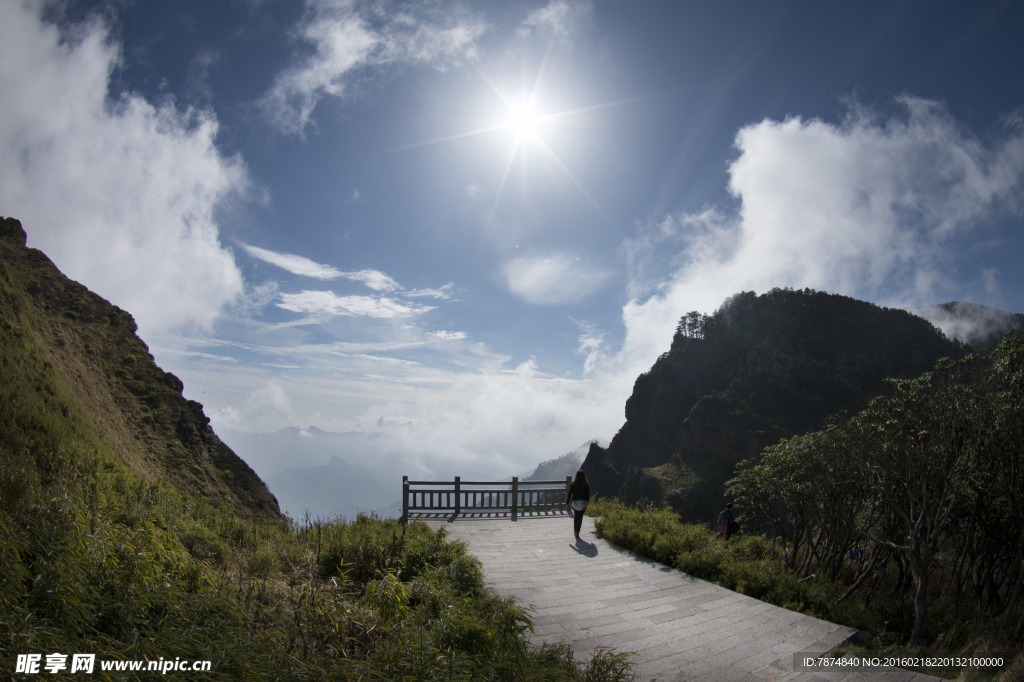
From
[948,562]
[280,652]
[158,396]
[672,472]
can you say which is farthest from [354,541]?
[672,472]

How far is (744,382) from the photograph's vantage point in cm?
9562

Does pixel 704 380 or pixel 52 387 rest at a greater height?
pixel 704 380

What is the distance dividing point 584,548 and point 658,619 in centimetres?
378

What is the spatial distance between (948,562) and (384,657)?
10.5m

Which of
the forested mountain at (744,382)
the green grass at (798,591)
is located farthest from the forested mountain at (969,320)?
the green grass at (798,591)

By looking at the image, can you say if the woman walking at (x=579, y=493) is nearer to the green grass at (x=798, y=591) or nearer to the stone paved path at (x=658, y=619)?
the green grass at (x=798, y=591)

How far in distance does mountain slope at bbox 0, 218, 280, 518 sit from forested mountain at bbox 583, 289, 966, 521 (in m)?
62.5

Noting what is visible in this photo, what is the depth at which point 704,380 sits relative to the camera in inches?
4163

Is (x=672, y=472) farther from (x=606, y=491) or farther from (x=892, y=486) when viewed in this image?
(x=892, y=486)

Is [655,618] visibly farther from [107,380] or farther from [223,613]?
[107,380]

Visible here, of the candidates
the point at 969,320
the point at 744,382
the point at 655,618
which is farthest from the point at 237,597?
the point at 969,320

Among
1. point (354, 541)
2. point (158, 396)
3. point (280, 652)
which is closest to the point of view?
point (280, 652)

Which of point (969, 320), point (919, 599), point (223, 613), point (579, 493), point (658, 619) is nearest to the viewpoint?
point (223, 613)

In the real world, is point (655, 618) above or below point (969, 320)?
below
